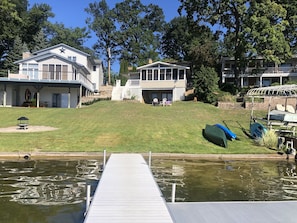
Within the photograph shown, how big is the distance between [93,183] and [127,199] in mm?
3631

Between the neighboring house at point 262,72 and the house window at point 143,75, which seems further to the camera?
the neighboring house at point 262,72

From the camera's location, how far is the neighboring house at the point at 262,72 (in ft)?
146

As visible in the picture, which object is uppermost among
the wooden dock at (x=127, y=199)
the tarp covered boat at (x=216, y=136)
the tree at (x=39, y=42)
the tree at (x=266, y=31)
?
the tree at (x=39, y=42)

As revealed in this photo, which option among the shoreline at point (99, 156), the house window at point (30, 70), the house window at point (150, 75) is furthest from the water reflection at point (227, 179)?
the house window at point (150, 75)

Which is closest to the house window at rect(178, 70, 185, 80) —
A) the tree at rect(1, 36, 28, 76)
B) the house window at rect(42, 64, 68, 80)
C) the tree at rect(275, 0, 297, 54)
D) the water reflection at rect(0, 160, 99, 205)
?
the tree at rect(275, 0, 297, 54)

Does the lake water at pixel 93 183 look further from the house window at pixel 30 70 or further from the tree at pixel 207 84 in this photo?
the house window at pixel 30 70

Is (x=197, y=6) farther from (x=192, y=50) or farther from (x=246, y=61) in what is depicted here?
(x=246, y=61)

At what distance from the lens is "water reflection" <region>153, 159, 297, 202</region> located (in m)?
9.18

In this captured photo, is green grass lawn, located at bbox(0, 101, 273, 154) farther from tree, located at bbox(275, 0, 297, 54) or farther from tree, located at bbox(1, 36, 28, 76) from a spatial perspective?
tree, located at bbox(1, 36, 28, 76)

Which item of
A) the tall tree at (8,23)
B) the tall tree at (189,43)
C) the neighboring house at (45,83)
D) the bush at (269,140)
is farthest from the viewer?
the tall tree at (8,23)

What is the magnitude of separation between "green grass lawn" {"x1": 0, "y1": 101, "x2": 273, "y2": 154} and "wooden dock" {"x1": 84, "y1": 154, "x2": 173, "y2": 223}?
7.41 metres

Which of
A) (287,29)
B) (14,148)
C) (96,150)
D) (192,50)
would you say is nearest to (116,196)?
(96,150)

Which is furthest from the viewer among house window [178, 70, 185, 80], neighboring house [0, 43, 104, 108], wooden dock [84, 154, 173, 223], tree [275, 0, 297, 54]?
house window [178, 70, 185, 80]

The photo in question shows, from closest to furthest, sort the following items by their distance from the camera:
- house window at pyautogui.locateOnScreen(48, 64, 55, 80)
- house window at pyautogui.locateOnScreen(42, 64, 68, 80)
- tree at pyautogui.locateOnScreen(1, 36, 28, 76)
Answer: house window at pyautogui.locateOnScreen(42, 64, 68, 80), house window at pyautogui.locateOnScreen(48, 64, 55, 80), tree at pyautogui.locateOnScreen(1, 36, 28, 76)
